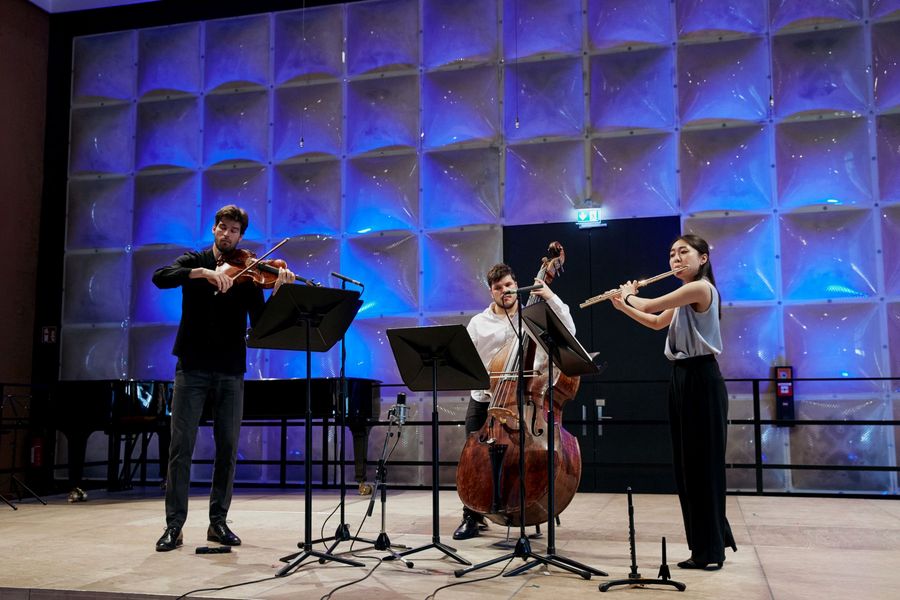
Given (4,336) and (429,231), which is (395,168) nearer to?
(429,231)

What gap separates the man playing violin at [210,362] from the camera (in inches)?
167

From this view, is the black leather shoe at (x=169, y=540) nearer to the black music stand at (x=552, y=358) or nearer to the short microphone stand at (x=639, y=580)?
the black music stand at (x=552, y=358)

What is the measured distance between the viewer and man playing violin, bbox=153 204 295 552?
425 centimetres

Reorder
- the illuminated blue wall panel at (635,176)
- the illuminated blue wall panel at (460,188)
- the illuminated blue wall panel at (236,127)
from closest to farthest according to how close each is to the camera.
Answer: the illuminated blue wall panel at (635,176) < the illuminated blue wall panel at (460,188) < the illuminated blue wall panel at (236,127)

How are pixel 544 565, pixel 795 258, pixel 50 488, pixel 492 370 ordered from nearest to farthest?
pixel 544 565, pixel 492 370, pixel 795 258, pixel 50 488

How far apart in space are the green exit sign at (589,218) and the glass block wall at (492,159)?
9 cm

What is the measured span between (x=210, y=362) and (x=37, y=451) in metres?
4.92

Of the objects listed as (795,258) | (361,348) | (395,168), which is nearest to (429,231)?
(395,168)

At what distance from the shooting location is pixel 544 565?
12.3ft

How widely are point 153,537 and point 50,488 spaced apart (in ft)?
13.1

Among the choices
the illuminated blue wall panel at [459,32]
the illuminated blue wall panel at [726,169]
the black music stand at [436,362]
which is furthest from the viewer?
the illuminated blue wall panel at [459,32]

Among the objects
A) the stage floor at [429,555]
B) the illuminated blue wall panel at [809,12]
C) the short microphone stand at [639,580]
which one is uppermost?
the illuminated blue wall panel at [809,12]

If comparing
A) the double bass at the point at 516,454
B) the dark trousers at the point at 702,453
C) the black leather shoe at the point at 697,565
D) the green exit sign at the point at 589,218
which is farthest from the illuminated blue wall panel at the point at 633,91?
the black leather shoe at the point at 697,565

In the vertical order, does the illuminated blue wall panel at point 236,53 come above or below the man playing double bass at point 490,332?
above
